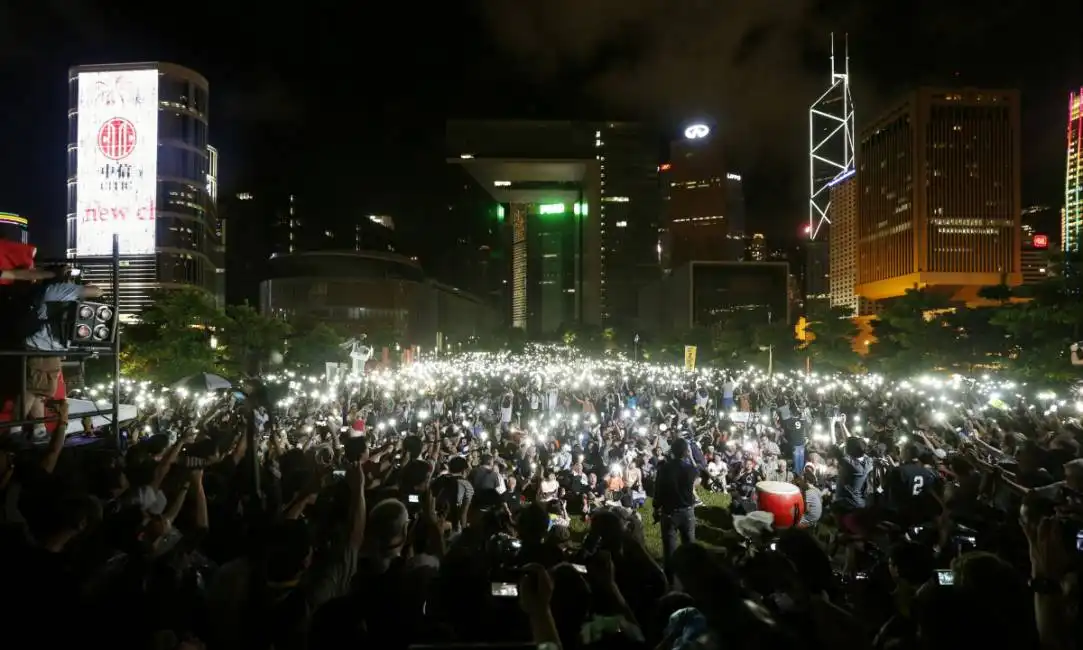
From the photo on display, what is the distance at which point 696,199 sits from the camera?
16738 centimetres

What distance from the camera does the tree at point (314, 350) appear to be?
1336 inches

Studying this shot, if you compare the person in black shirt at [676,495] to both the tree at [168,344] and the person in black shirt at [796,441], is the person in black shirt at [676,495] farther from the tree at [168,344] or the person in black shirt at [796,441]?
the tree at [168,344]

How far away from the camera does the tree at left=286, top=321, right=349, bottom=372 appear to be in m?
33.9

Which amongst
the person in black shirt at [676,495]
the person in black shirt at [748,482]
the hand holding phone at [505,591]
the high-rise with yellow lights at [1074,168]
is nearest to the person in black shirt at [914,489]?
the person in black shirt at [676,495]

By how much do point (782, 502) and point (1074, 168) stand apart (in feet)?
401

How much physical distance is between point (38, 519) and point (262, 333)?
29.5 meters

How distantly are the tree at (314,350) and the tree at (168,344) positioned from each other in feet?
24.2

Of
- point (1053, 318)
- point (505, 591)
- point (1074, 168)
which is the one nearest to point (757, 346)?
point (1053, 318)

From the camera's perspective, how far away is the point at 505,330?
126562 mm

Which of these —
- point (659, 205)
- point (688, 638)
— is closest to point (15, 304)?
point (688, 638)

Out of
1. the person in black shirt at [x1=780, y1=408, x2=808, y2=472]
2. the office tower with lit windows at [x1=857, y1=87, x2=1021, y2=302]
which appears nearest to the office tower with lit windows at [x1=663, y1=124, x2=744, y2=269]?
the office tower with lit windows at [x1=857, y1=87, x2=1021, y2=302]

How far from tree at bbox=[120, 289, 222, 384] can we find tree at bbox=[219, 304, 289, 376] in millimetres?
1317

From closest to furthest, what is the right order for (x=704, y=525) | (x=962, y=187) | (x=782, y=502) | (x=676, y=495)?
(x=676, y=495), (x=782, y=502), (x=704, y=525), (x=962, y=187)

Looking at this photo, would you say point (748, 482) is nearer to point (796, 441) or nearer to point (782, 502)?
point (782, 502)
